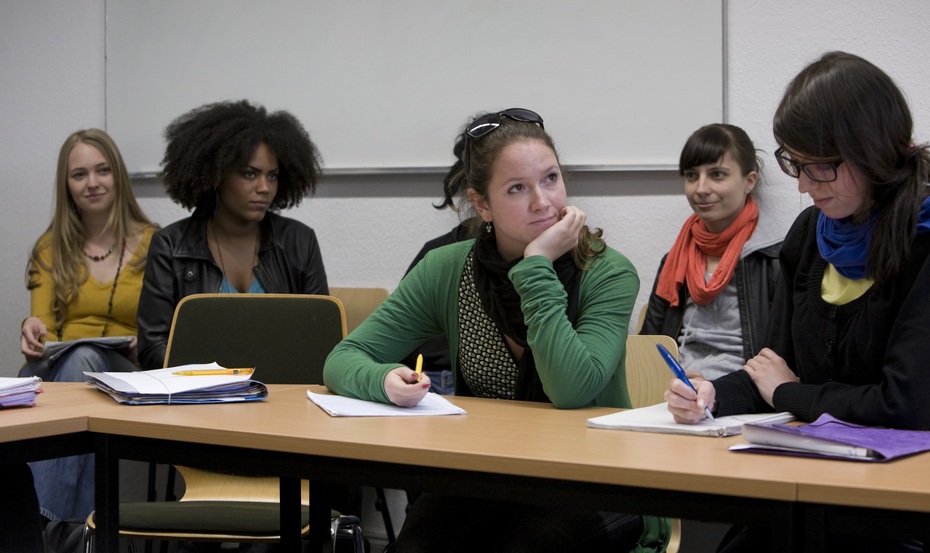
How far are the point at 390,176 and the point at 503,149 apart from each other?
178 centimetres

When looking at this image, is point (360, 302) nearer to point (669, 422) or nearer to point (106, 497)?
point (106, 497)

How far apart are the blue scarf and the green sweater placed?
35 centimetres

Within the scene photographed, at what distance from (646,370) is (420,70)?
1664 mm

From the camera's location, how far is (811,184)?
151cm

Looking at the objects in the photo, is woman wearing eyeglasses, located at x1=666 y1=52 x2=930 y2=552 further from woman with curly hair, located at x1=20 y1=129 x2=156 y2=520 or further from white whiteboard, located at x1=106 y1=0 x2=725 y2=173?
woman with curly hair, located at x1=20 y1=129 x2=156 y2=520

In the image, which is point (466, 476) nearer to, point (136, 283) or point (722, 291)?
point (722, 291)

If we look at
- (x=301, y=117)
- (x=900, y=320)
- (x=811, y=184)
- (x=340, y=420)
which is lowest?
(x=340, y=420)

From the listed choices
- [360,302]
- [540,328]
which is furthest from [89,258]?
[540,328]

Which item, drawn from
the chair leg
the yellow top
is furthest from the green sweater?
the chair leg

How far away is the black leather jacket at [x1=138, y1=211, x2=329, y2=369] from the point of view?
122 inches

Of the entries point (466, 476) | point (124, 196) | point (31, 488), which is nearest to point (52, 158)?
point (124, 196)

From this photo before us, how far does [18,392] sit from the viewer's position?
163 centimetres

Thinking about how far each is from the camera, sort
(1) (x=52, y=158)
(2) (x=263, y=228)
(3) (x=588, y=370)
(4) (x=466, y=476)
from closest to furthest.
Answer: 1. (4) (x=466, y=476)
2. (3) (x=588, y=370)
3. (2) (x=263, y=228)
4. (1) (x=52, y=158)

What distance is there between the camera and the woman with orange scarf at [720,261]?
9.68 ft
